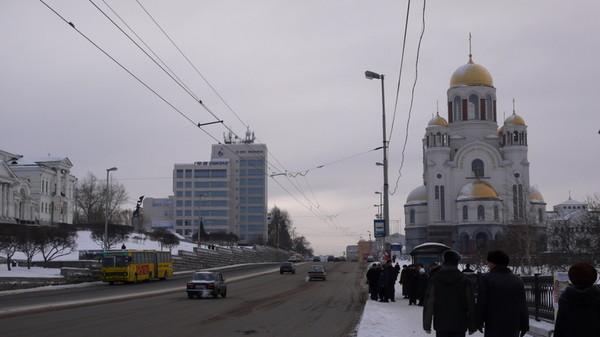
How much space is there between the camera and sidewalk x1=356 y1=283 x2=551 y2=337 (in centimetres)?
1727

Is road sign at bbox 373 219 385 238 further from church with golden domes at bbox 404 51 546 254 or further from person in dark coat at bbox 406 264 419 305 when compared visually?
church with golden domes at bbox 404 51 546 254

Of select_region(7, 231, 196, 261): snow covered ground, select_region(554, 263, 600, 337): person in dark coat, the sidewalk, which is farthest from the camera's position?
select_region(7, 231, 196, 261): snow covered ground

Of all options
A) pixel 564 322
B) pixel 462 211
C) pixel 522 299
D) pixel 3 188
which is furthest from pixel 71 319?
pixel 462 211

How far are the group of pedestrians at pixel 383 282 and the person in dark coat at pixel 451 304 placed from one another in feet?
65.9

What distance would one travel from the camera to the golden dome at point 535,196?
12080 centimetres

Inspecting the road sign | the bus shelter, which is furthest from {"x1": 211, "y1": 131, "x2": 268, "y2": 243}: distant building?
the bus shelter

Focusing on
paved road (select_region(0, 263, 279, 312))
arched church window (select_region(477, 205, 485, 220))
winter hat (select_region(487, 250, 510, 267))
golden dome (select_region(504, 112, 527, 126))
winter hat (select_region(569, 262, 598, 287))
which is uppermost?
golden dome (select_region(504, 112, 527, 126))

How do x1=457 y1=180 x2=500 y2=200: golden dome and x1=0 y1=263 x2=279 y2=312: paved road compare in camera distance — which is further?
x1=457 y1=180 x2=500 y2=200: golden dome

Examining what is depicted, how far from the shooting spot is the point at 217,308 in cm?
2722

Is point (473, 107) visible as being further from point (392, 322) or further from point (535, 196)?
point (392, 322)

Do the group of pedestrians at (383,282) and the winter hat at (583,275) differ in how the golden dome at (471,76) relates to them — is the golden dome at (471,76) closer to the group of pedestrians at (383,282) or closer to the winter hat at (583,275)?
the group of pedestrians at (383,282)

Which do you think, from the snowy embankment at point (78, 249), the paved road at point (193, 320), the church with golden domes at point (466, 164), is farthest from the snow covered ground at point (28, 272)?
the church with golden domes at point (466, 164)

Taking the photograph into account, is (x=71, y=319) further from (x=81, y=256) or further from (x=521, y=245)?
(x=81, y=256)

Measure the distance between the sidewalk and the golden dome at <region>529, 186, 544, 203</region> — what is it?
321ft
